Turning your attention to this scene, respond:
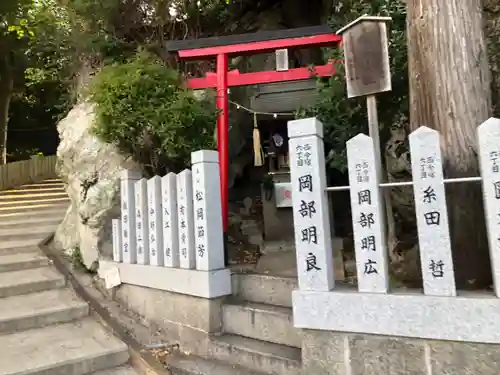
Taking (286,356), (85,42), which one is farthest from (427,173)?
(85,42)

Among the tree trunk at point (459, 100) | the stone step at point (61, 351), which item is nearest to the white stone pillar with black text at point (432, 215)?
the tree trunk at point (459, 100)

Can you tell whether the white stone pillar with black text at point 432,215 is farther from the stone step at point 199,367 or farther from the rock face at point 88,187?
the rock face at point 88,187

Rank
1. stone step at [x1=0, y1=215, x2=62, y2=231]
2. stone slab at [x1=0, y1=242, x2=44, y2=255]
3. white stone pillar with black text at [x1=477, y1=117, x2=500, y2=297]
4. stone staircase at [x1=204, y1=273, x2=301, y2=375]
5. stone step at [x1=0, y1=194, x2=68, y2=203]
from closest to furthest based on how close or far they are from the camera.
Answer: white stone pillar with black text at [x1=477, y1=117, x2=500, y2=297] → stone staircase at [x1=204, y1=273, x2=301, y2=375] → stone slab at [x1=0, y1=242, x2=44, y2=255] → stone step at [x1=0, y1=215, x2=62, y2=231] → stone step at [x1=0, y1=194, x2=68, y2=203]

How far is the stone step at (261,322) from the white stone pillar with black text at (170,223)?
35.2 inches

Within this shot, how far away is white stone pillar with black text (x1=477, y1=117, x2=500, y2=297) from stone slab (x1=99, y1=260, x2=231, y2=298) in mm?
2649

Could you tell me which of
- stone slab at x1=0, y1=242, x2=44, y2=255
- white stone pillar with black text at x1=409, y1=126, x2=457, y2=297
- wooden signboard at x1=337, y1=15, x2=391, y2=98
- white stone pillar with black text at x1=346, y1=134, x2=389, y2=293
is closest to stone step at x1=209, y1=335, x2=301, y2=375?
white stone pillar with black text at x1=346, y1=134, x2=389, y2=293

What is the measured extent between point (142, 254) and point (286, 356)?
8.02ft

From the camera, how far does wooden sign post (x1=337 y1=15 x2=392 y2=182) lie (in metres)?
3.98

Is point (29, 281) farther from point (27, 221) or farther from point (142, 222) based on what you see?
point (27, 221)

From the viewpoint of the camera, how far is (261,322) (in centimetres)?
436

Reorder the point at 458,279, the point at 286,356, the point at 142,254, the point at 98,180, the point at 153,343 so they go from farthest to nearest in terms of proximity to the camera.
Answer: the point at 98,180 → the point at 142,254 → the point at 153,343 → the point at 286,356 → the point at 458,279

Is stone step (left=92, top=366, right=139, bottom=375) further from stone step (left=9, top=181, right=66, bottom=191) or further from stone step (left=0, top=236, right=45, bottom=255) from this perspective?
stone step (left=9, top=181, right=66, bottom=191)

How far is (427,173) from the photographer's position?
314 cm

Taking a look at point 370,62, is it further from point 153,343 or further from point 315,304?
point 153,343
